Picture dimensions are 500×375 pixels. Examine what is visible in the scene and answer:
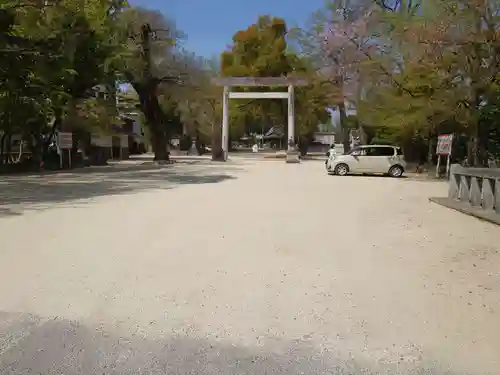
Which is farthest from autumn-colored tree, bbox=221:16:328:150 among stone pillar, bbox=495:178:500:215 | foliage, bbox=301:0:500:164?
stone pillar, bbox=495:178:500:215

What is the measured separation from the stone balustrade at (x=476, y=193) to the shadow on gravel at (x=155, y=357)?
7.24 metres

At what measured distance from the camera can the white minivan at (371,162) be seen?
2488cm

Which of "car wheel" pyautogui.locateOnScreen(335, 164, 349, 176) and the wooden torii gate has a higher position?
the wooden torii gate

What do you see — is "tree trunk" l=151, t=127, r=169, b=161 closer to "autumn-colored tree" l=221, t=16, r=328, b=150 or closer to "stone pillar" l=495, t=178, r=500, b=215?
"autumn-colored tree" l=221, t=16, r=328, b=150

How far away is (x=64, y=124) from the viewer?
27.9 metres

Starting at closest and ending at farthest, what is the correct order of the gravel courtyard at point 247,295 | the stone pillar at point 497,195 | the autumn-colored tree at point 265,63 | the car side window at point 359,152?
the gravel courtyard at point 247,295
the stone pillar at point 497,195
the car side window at point 359,152
the autumn-colored tree at point 265,63

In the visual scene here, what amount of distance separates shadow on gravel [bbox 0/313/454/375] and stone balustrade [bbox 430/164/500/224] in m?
7.24

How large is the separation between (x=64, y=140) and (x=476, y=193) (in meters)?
21.3

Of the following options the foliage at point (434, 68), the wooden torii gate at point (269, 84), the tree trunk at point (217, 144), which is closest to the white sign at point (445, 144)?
the foliage at point (434, 68)

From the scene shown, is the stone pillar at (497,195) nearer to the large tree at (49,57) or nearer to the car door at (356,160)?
the large tree at (49,57)

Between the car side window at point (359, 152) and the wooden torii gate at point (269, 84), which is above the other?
the wooden torii gate at point (269, 84)

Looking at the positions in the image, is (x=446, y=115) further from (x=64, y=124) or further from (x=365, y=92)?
(x=64, y=124)

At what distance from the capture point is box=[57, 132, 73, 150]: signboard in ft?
88.6

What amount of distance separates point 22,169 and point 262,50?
99.1ft
